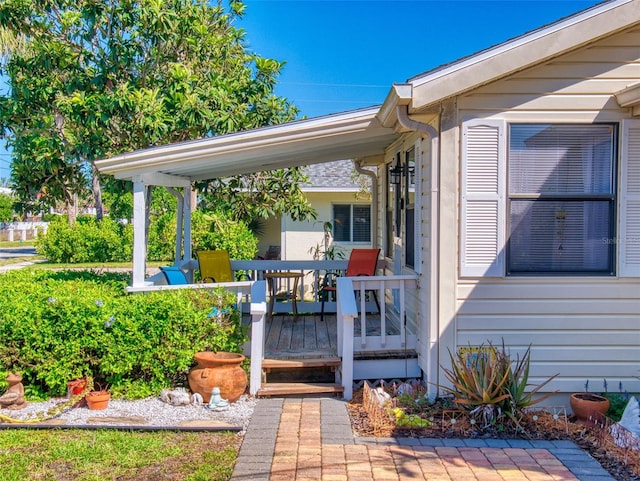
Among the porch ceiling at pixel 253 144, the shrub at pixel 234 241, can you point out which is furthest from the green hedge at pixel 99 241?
the porch ceiling at pixel 253 144

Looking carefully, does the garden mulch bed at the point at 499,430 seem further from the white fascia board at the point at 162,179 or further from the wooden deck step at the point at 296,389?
the white fascia board at the point at 162,179

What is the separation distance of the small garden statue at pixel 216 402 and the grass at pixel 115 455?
58 centimetres

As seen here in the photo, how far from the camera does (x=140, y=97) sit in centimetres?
752

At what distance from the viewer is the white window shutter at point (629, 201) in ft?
17.0

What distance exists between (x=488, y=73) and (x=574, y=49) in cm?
86

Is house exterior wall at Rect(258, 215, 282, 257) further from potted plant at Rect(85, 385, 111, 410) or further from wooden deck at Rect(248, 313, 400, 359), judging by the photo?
potted plant at Rect(85, 385, 111, 410)

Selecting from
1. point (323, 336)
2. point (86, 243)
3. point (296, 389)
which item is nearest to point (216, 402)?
point (296, 389)

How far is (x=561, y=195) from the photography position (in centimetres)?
524

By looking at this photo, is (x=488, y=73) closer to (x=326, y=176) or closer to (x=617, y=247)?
(x=617, y=247)

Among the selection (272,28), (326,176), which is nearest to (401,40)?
(272,28)

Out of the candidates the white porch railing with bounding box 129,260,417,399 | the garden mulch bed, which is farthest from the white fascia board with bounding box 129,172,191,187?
the garden mulch bed

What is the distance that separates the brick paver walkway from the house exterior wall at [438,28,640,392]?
1062mm

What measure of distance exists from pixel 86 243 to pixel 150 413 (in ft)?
63.0

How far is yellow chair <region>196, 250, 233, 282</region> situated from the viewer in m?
8.01
